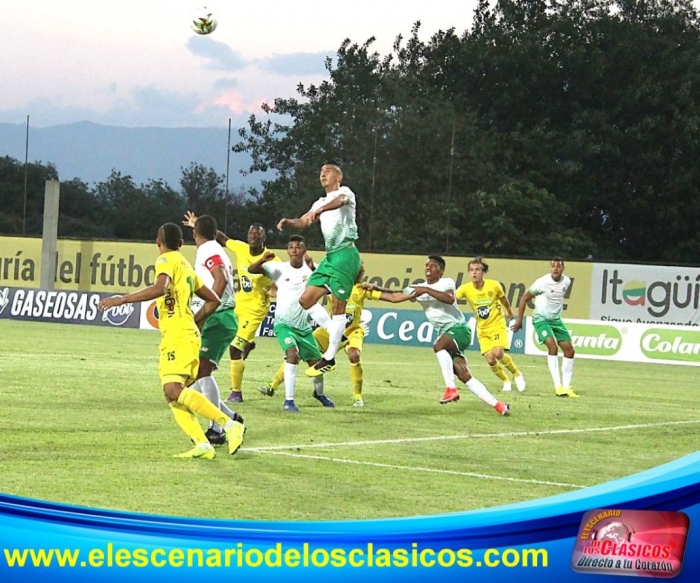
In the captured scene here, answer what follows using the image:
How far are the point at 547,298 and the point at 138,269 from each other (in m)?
22.8

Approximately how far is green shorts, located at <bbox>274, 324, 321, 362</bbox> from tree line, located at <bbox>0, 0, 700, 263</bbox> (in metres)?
30.2

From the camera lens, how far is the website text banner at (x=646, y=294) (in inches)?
1309

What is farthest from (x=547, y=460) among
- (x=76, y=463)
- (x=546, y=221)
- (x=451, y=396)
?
(x=546, y=221)

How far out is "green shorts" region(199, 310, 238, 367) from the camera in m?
11.0

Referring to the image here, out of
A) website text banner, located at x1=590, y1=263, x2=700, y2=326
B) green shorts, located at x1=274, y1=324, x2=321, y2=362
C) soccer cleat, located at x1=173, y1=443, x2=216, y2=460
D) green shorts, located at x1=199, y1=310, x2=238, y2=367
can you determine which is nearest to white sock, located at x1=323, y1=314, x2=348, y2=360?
green shorts, located at x1=274, y1=324, x2=321, y2=362

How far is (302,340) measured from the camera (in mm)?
14352

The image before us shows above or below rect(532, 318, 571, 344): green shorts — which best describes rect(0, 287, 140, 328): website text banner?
below

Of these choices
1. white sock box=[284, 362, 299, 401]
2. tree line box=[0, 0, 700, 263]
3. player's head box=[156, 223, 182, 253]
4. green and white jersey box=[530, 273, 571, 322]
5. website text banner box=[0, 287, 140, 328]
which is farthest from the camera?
tree line box=[0, 0, 700, 263]

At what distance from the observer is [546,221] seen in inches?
1948

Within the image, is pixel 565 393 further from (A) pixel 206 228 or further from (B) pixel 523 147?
(B) pixel 523 147

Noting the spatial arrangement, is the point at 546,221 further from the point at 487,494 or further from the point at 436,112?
the point at 487,494

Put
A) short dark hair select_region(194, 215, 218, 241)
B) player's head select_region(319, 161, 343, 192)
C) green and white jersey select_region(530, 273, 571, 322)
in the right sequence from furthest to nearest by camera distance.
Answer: green and white jersey select_region(530, 273, 571, 322)
player's head select_region(319, 161, 343, 192)
short dark hair select_region(194, 215, 218, 241)

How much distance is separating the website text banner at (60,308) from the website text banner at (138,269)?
3507mm

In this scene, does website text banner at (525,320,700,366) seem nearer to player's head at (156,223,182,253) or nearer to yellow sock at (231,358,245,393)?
yellow sock at (231,358,245,393)
